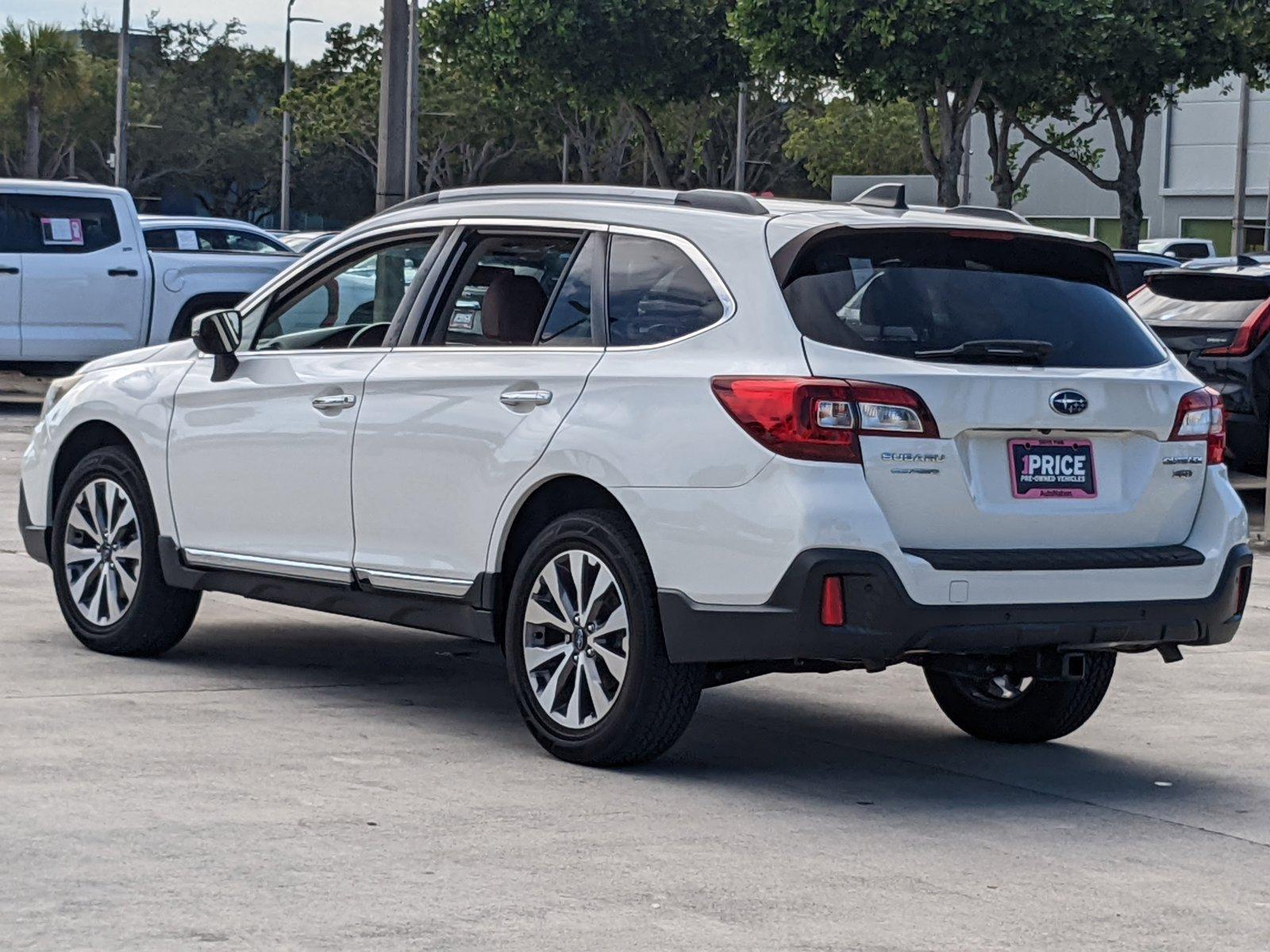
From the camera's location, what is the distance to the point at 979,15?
110 ft

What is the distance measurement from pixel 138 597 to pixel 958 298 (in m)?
3.38

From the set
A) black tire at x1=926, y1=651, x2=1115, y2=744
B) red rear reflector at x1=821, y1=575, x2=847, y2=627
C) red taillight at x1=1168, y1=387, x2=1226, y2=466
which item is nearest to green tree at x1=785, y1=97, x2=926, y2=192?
black tire at x1=926, y1=651, x2=1115, y2=744

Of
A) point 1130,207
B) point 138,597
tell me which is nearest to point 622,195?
point 138,597

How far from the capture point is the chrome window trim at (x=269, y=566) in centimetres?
757

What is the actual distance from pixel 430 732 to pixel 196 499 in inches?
56.8

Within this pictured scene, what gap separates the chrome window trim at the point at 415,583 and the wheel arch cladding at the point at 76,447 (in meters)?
1.71

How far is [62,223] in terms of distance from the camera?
2045 centimetres

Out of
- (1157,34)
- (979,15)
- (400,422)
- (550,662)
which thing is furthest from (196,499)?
(1157,34)

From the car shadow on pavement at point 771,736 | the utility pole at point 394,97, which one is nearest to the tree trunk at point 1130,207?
the utility pole at point 394,97

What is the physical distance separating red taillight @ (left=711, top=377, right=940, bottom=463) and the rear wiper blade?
0.72 ft

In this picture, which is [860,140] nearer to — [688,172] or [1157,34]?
[688,172]

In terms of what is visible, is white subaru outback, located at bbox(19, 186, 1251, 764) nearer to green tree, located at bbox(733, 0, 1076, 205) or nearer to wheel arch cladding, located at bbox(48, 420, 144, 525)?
wheel arch cladding, located at bbox(48, 420, 144, 525)

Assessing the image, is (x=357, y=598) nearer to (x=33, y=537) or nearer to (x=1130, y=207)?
(x=33, y=537)

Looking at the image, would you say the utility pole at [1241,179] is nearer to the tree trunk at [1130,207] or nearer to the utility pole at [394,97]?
the tree trunk at [1130,207]
